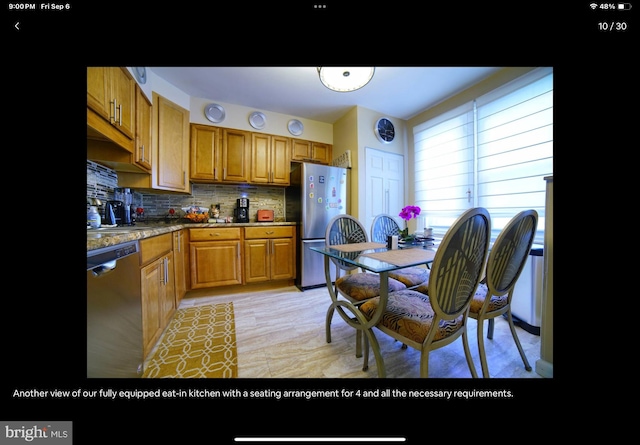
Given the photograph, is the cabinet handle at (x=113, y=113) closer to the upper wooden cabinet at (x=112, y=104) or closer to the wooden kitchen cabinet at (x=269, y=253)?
the upper wooden cabinet at (x=112, y=104)

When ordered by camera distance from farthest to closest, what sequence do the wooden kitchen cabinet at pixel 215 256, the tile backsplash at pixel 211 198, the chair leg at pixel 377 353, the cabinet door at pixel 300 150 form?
the cabinet door at pixel 300 150 < the tile backsplash at pixel 211 198 < the wooden kitchen cabinet at pixel 215 256 < the chair leg at pixel 377 353

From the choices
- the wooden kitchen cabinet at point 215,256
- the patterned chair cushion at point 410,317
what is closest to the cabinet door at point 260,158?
the wooden kitchen cabinet at point 215,256

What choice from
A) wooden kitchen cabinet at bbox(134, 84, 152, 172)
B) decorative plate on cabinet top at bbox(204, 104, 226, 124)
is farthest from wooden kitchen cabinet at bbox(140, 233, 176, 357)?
decorative plate on cabinet top at bbox(204, 104, 226, 124)

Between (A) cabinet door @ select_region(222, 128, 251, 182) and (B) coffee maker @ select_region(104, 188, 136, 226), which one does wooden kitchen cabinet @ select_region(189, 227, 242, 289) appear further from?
(A) cabinet door @ select_region(222, 128, 251, 182)

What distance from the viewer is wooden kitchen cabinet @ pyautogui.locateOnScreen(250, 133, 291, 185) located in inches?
98.7

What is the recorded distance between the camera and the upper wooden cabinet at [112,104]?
97cm

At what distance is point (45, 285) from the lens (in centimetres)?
41

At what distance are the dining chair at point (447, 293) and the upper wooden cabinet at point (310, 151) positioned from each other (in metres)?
2.34
